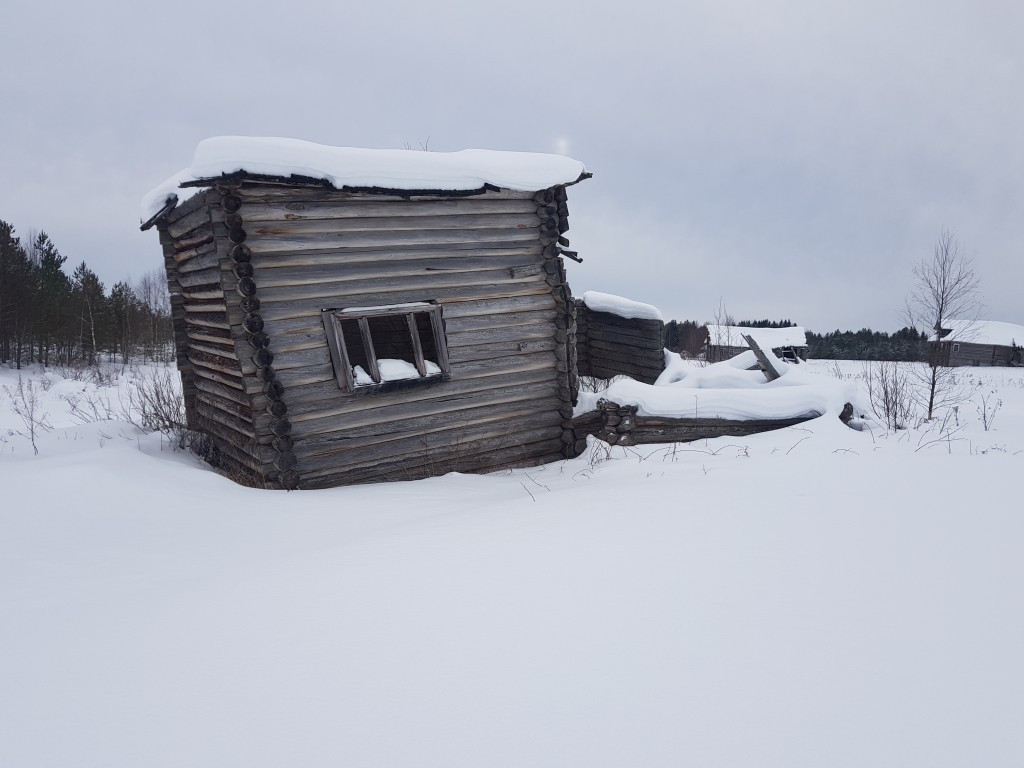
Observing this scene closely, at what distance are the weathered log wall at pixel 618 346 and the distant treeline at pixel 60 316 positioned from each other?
29.8m

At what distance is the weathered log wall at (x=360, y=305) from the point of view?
6098 millimetres

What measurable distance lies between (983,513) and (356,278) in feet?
20.6

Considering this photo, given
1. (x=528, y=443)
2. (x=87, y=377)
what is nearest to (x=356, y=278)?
(x=528, y=443)

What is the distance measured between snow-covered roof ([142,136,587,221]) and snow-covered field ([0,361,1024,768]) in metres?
3.66

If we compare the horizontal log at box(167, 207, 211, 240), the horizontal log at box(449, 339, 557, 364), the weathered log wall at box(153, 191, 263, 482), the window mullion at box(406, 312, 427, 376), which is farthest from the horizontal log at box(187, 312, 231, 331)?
the horizontal log at box(449, 339, 557, 364)

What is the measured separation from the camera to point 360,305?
664 centimetres

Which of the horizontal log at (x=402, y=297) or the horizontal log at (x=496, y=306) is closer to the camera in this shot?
the horizontal log at (x=402, y=297)

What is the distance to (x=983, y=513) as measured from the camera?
→ 10.9 ft

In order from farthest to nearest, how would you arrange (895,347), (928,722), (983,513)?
(895,347)
(983,513)
(928,722)

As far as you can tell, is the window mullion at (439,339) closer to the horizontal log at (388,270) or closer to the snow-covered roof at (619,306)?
the horizontal log at (388,270)

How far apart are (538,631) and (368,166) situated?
570 centimetres

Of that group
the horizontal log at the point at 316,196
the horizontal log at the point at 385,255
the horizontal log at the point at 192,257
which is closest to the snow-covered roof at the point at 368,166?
the horizontal log at the point at 316,196

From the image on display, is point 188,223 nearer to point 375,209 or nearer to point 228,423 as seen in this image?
point 375,209

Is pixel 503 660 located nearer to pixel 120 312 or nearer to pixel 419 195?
pixel 419 195
